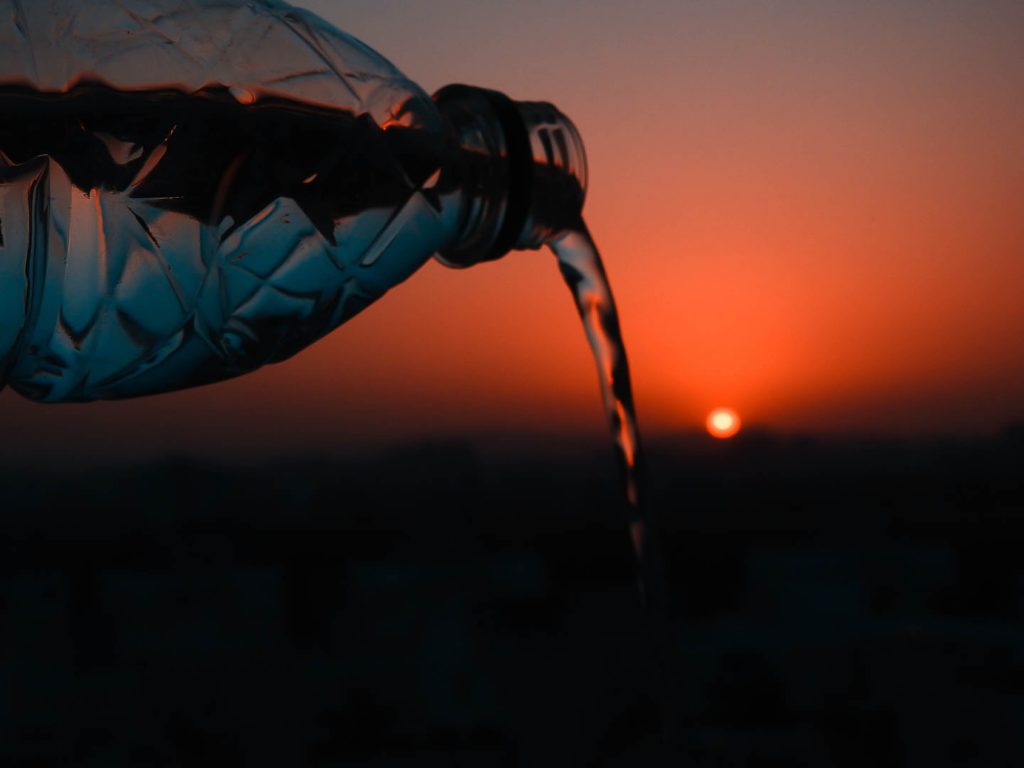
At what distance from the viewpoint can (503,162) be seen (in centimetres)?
48

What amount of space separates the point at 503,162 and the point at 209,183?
0.14 metres

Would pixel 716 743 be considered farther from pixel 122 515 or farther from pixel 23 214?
pixel 23 214

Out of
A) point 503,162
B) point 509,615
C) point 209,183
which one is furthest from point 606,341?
point 509,615

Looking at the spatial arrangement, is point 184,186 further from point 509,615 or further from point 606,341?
point 509,615

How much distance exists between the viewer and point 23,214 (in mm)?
364

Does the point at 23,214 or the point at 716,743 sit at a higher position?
the point at 23,214

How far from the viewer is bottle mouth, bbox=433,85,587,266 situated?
47cm

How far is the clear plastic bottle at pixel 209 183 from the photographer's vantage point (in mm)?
375

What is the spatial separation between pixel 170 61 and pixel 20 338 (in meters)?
0.11

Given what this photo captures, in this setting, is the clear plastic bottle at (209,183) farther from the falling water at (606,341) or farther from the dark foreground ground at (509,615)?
the dark foreground ground at (509,615)

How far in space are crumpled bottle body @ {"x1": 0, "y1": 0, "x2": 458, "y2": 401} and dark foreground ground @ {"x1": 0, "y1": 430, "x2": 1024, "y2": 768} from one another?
151 centimetres

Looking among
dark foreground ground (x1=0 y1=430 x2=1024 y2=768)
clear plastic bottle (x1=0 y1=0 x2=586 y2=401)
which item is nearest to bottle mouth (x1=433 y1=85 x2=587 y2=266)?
clear plastic bottle (x1=0 y1=0 x2=586 y2=401)

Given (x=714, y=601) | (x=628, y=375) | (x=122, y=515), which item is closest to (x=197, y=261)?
(x=628, y=375)

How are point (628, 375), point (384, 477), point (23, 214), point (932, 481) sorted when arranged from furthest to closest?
point (384, 477) < point (932, 481) < point (628, 375) < point (23, 214)
